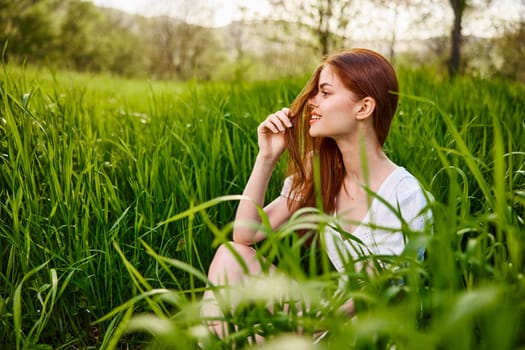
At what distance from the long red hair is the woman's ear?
0.02 meters

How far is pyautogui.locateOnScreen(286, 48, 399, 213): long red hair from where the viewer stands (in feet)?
5.81

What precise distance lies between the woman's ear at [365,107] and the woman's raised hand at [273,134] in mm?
320

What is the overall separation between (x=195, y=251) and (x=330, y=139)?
0.71 m

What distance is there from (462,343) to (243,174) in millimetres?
1744

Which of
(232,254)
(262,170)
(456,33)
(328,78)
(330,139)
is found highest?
(456,33)

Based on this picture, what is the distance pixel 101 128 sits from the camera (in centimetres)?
282

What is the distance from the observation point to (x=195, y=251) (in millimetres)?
1772

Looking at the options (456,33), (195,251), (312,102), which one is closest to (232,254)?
(195,251)

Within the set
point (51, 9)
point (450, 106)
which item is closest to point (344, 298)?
point (450, 106)

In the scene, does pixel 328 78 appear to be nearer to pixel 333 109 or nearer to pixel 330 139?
pixel 333 109

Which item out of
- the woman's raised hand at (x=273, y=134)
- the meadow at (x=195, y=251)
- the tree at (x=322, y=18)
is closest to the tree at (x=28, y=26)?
the tree at (x=322, y=18)

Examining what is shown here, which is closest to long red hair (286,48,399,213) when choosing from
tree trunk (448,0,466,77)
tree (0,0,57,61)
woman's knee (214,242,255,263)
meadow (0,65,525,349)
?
meadow (0,65,525,349)

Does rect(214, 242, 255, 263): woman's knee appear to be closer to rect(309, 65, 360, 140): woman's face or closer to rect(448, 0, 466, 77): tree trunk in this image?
rect(309, 65, 360, 140): woman's face

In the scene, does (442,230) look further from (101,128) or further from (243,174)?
(101,128)
